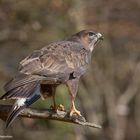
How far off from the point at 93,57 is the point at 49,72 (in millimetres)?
8672

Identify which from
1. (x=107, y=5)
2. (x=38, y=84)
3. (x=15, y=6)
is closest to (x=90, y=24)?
(x=107, y=5)

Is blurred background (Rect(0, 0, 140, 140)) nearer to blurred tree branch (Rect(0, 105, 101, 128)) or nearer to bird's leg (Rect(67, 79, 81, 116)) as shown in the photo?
bird's leg (Rect(67, 79, 81, 116))

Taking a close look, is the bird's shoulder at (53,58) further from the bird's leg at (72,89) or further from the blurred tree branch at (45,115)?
the blurred tree branch at (45,115)

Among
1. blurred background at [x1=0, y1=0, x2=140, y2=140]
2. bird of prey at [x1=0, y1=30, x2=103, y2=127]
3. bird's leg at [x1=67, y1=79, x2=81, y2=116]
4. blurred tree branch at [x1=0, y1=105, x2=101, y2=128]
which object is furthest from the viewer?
blurred background at [x1=0, y1=0, x2=140, y2=140]

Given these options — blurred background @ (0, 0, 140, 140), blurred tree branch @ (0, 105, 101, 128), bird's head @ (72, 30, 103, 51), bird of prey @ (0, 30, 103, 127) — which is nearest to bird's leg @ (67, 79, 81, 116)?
bird of prey @ (0, 30, 103, 127)

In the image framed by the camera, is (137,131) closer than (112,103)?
No

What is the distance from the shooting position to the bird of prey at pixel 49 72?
552cm

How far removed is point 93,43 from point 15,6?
4.08 metres

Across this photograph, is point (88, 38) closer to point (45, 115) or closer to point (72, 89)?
point (72, 89)

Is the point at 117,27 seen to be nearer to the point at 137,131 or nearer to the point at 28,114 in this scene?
the point at 137,131

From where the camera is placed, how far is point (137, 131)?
18297mm

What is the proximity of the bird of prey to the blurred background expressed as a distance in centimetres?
368

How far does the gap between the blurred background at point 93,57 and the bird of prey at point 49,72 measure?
3.68m

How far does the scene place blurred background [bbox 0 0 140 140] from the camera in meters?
11.6
